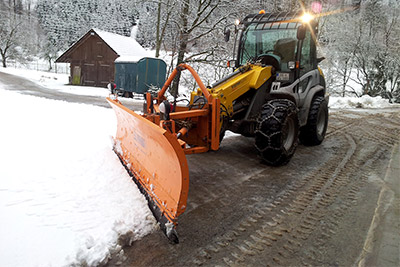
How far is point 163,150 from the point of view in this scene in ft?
9.41

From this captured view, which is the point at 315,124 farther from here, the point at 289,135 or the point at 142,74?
the point at 142,74

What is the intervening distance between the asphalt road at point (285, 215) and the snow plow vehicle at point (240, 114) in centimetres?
30

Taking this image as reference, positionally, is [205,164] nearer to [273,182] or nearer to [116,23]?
[273,182]

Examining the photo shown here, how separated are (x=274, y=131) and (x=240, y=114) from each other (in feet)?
2.74

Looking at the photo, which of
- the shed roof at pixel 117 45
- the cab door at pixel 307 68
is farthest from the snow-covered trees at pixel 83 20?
the cab door at pixel 307 68

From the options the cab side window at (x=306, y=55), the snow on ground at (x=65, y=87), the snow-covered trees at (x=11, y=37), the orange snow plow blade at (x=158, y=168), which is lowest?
the orange snow plow blade at (x=158, y=168)

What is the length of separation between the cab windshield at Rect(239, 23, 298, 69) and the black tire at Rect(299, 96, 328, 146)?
4.20ft

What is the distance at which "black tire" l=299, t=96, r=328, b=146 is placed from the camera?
586 centimetres

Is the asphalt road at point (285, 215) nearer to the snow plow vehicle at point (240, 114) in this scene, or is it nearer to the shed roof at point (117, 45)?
the snow plow vehicle at point (240, 114)

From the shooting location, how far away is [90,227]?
262cm

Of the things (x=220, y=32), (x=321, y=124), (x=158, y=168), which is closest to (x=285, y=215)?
(x=158, y=168)

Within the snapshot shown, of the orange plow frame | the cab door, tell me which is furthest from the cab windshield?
the orange plow frame

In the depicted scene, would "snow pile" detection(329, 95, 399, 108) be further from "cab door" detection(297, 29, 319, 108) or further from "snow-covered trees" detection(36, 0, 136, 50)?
"snow-covered trees" detection(36, 0, 136, 50)

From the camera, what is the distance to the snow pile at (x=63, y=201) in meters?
2.28
